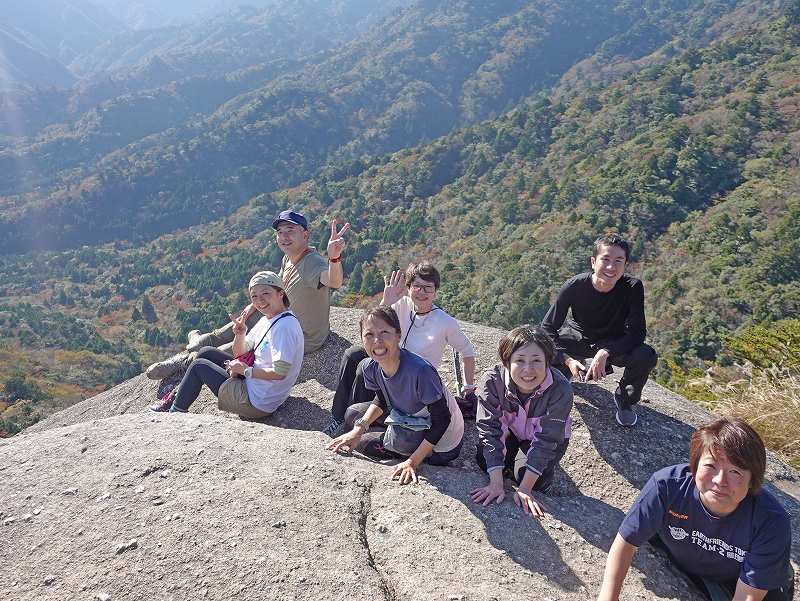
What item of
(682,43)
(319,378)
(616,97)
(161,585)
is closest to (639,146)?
(616,97)

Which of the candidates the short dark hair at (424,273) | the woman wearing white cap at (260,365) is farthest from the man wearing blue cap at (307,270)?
the short dark hair at (424,273)

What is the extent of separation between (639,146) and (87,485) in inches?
2381

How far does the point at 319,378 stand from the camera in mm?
6875

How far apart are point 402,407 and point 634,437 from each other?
2546 millimetres

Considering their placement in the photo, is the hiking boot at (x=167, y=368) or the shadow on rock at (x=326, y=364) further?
the hiking boot at (x=167, y=368)

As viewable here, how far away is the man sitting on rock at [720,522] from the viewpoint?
2.72 m

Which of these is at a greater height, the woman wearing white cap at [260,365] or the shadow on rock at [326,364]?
the woman wearing white cap at [260,365]

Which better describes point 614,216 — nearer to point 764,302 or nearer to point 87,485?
point 764,302

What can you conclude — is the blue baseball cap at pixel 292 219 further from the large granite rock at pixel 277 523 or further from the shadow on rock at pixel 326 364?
the large granite rock at pixel 277 523

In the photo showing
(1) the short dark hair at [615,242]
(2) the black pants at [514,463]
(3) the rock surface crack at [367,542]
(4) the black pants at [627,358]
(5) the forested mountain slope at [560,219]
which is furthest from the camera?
(5) the forested mountain slope at [560,219]

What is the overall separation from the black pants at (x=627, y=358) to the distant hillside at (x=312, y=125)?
13267cm

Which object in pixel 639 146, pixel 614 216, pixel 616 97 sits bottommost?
pixel 614 216

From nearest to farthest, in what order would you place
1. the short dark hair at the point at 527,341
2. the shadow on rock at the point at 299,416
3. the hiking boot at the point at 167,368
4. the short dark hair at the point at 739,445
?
the short dark hair at the point at 739,445 → the short dark hair at the point at 527,341 → the shadow on rock at the point at 299,416 → the hiking boot at the point at 167,368

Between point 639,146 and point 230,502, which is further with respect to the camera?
point 639,146
